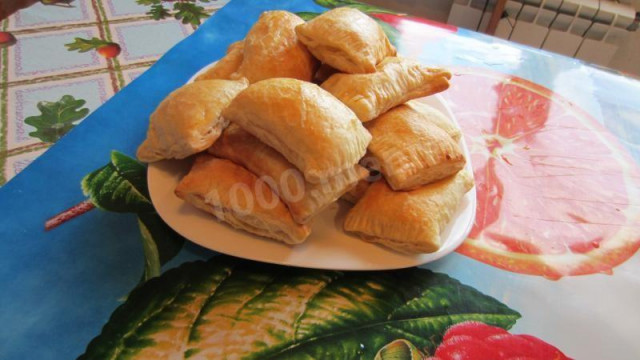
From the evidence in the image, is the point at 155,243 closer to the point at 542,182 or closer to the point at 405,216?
the point at 405,216

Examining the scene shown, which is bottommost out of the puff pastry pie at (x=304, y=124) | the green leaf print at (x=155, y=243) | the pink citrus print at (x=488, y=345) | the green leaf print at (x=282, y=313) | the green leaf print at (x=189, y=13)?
the pink citrus print at (x=488, y=345)

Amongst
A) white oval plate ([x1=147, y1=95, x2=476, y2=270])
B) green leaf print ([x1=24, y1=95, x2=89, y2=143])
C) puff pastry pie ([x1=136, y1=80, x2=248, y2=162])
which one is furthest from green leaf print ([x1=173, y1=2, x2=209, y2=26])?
white oval plate ([x1=147, y1=95, x2=476, y2=270])

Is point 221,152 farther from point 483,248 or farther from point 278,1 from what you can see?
point 278,1

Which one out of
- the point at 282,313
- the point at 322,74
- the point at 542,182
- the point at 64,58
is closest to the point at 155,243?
the point at 282,313

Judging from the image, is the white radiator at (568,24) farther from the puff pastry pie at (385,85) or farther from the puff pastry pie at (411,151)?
the puff pastry pie at (411,151)

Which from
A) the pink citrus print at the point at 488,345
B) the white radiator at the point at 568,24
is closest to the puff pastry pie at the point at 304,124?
the pink citrus print at the point at 488,345

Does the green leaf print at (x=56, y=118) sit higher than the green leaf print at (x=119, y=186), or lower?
higher
